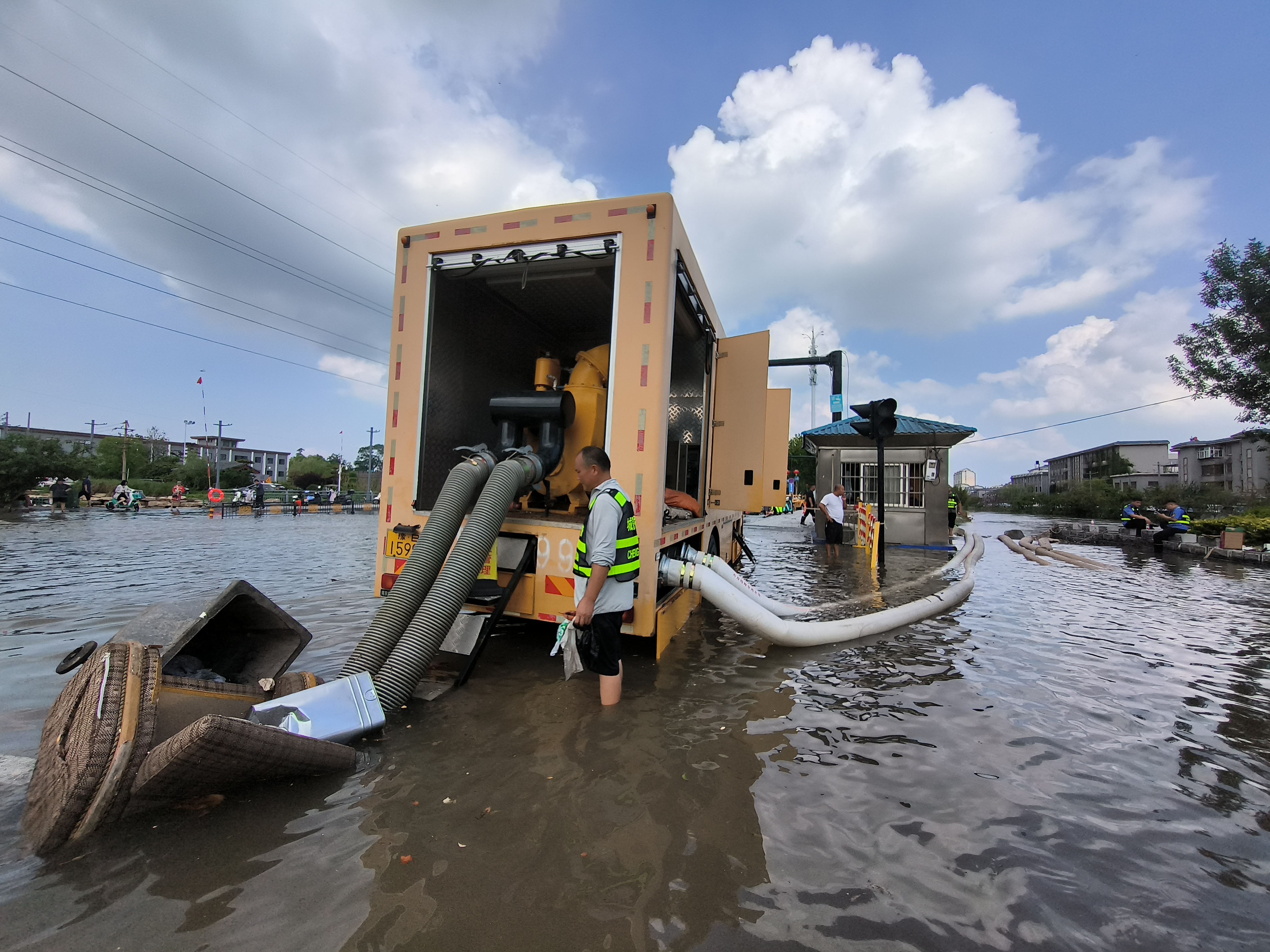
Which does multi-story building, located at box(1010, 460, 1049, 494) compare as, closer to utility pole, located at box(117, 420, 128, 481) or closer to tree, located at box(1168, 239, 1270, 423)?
tree, located at box(1168, 239, 1270, 423)

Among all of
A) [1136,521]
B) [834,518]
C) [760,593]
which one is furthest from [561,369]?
[1136,521]

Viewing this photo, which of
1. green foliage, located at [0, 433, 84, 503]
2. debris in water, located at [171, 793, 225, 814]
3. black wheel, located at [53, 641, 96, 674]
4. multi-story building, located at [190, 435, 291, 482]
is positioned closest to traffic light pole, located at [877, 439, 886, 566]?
debris in water, located at [171, 793, 225, 814]

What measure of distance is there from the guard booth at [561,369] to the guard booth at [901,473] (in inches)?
389

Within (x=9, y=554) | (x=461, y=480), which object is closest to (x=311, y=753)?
(x=461, y=480)

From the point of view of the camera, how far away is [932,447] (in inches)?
571

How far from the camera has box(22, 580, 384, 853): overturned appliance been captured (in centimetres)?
196

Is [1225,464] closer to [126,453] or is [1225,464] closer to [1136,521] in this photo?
[1136,521]

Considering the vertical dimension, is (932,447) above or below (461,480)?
above

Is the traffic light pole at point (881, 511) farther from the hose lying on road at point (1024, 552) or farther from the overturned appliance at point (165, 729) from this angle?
the overturned appliance at point (165, 729)

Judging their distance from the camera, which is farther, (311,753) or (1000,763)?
(1000,763)

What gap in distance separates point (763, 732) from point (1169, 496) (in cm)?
3018

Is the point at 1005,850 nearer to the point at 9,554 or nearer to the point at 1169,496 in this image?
the point at 9,554

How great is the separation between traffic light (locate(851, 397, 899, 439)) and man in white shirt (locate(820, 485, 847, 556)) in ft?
12.7

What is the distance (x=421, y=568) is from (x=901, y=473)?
14.4m
